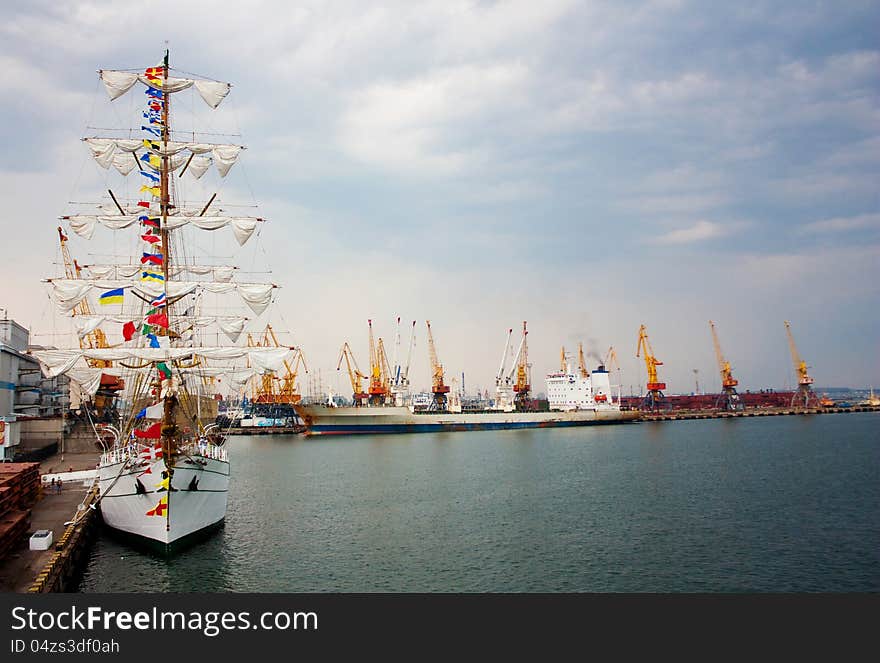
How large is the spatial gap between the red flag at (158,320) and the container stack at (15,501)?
28.4ft

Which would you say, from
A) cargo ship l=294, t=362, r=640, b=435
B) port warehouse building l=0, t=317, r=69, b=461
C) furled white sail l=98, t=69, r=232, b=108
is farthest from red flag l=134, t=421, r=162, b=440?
cargo ship l=294, t=362, r=640, b=435

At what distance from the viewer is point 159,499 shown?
980 inches

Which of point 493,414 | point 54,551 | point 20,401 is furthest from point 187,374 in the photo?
point 493,414

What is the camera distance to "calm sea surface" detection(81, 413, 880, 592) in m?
21.8

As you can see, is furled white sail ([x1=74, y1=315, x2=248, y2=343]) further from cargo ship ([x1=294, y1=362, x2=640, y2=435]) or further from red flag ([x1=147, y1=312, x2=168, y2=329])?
cargo ship ([x1=294, y1=362, x2=640, y2=435])

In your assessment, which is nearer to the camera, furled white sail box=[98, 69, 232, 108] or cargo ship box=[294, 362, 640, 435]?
furled white sail box=[98, 69, 232, 108]

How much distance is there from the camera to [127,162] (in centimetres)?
3600

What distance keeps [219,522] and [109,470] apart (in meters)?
5.65

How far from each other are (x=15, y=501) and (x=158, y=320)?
32.0ft

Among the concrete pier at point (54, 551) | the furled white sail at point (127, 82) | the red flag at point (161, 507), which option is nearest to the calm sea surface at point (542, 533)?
the concrete pier at point (54, 551)

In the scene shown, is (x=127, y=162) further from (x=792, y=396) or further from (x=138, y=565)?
(x=792, y=396)

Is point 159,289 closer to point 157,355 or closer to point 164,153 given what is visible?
point 157,355

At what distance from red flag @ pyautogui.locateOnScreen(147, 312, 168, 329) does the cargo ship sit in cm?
8424

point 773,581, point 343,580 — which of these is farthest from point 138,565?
point 773,581
